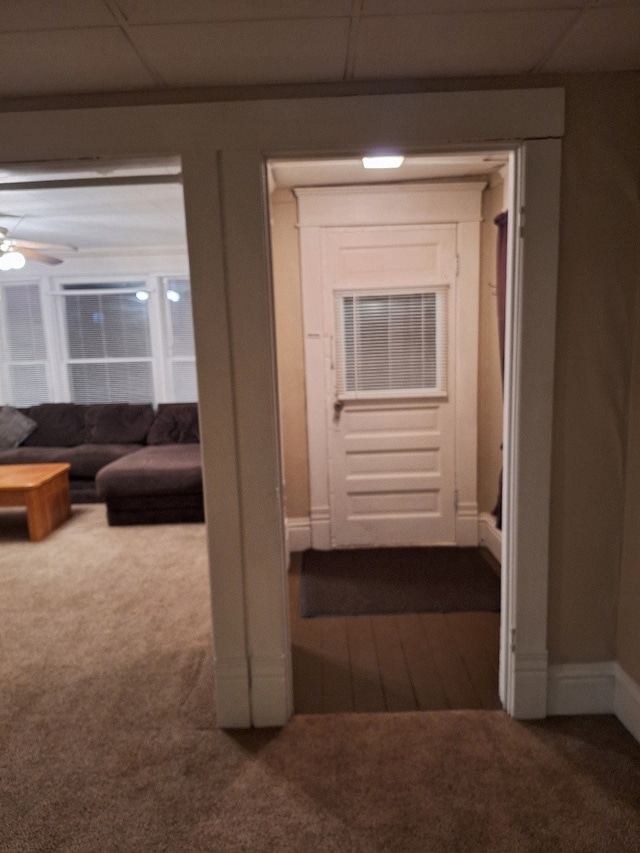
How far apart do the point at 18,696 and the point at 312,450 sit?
6.89 feet

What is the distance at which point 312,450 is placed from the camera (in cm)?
378

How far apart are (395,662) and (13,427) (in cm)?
491

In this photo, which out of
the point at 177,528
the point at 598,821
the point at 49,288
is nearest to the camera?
the point at 598,821

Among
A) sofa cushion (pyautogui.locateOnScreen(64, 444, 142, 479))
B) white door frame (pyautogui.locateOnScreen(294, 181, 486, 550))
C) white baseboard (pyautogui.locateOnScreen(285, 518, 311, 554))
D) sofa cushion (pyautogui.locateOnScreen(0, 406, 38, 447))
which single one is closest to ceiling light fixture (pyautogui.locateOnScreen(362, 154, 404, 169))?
white door frame (pyautogui.locateOnScreen(294, 181, 486, 550))

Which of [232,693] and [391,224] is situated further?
[391,224]

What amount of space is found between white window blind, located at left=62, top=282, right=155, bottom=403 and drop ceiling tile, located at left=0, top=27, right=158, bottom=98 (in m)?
4.38

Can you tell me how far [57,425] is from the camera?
5887 mm

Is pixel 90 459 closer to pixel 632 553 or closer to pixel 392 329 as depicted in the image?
pixel 392 329

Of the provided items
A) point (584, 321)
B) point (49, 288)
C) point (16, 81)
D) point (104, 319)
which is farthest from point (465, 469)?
point (49, 288)

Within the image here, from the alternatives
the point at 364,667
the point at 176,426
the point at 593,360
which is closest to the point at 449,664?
the point at 364,667

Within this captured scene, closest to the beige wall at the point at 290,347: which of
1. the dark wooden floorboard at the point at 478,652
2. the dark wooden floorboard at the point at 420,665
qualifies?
the dark wooden floorboard at the point at 420,665

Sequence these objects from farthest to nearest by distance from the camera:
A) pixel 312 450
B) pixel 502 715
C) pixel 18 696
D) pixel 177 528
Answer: pixel 177 528
pixel 312 450
pixel 18 696
pixel 502 715

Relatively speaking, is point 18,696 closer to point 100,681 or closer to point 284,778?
point 100,681

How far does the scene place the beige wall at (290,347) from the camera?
3.56 m
